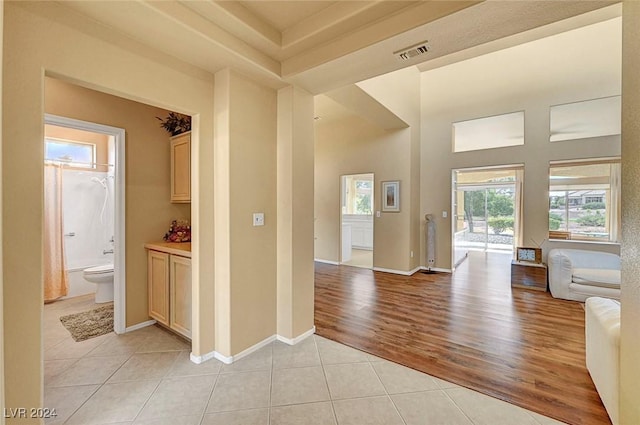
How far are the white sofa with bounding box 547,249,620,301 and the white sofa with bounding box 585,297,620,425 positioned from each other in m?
2.22

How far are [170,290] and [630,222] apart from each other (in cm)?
342

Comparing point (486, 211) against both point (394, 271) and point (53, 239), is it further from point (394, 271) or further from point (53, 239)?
point (53, 239)

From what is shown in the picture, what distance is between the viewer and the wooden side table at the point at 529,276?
4.16m

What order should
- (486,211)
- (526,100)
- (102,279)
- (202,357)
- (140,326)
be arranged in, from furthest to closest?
(486,211), (526,100), (102,279), (140,326), (202,357)

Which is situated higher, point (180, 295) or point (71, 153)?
point (71, 153)

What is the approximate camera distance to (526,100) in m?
4.62

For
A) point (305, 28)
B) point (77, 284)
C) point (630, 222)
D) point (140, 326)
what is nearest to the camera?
point (630, 222)

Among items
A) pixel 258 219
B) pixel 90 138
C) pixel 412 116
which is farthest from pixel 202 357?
pixel 412 116

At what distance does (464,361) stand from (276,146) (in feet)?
8.35

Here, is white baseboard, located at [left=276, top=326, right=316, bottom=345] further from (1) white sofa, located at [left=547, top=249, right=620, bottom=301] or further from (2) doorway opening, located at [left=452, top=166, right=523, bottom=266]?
(2) doorway opening, located at [left=452, top=166, right=523, bottom=266]

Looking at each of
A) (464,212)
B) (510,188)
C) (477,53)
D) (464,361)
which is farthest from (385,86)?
(464,212)

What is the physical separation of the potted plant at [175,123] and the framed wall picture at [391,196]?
3.83m

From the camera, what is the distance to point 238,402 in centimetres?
181

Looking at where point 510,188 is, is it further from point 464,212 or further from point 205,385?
point 205,385
